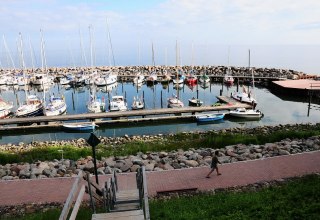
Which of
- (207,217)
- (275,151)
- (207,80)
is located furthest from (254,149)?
(207,80)

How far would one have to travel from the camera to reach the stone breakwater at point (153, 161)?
15727 millimetres

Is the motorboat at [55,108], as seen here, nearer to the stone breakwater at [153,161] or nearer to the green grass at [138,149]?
the green grass at [138,149]

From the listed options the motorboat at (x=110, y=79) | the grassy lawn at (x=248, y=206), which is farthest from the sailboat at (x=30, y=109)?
the grassy lawn at (x=248, y=206)

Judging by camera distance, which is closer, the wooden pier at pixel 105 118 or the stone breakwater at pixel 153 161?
the stone breakwater at pixel 153 161

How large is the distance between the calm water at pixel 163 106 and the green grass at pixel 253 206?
76.9 feet

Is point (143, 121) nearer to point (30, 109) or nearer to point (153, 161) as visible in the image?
point (30, 109)

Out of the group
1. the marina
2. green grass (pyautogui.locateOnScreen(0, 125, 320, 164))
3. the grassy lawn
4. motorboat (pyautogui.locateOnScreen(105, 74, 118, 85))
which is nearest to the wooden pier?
the marina

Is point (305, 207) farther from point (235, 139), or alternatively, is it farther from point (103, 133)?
point (103, 133)

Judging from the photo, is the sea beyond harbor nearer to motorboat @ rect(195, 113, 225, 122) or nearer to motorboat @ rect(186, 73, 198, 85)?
motorboat @ rect(195, 113, 225, 122)

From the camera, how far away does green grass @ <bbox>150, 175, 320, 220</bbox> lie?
8219 mm

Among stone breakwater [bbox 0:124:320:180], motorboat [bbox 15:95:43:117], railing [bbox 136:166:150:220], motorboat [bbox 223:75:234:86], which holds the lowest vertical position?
motorboat [bbox 15:95:43:117]

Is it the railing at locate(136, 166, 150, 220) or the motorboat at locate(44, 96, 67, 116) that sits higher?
the railing at locate(136, 166, 150, 220)

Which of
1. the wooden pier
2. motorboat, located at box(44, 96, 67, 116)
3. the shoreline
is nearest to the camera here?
the wooden pier

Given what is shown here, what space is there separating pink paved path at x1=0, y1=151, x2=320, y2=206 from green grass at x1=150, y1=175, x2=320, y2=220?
100 inches
